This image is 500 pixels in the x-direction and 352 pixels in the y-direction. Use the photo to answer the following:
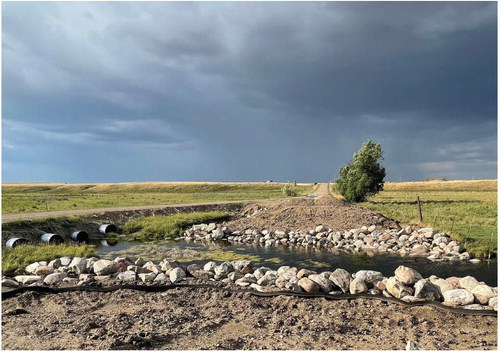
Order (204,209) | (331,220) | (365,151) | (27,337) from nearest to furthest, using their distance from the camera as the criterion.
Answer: (27,337) < (331,220) < (204,209) < (365,151)

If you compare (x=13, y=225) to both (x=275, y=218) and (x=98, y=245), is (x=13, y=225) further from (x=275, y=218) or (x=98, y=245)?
(x=275, y=218)

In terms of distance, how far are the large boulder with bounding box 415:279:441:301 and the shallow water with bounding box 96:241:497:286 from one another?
5113 millimetres

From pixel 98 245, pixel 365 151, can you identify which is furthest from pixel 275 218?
pixel 365 151

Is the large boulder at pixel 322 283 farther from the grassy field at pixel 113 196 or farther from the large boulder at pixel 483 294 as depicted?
the grassy field at pixel 113 196

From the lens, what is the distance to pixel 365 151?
5216 cm

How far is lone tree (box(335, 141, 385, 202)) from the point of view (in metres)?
50.9

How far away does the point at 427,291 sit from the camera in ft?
31.1

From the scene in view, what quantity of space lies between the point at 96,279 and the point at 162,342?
585 centimetres

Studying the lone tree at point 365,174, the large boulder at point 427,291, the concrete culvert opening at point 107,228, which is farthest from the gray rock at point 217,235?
the lone tree at point 365,174

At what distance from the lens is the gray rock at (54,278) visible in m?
11.1

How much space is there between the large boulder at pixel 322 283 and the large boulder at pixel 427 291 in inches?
92.8

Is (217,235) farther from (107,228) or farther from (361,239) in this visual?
(361,239)

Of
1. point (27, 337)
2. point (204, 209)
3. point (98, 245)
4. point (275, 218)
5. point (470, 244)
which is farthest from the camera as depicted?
point (204, 209)

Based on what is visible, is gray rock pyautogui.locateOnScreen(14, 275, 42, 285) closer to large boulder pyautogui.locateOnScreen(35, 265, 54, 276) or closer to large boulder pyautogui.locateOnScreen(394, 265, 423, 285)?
large boulder pyautogui.locateOnScreen(35, 265, 54, 276)
